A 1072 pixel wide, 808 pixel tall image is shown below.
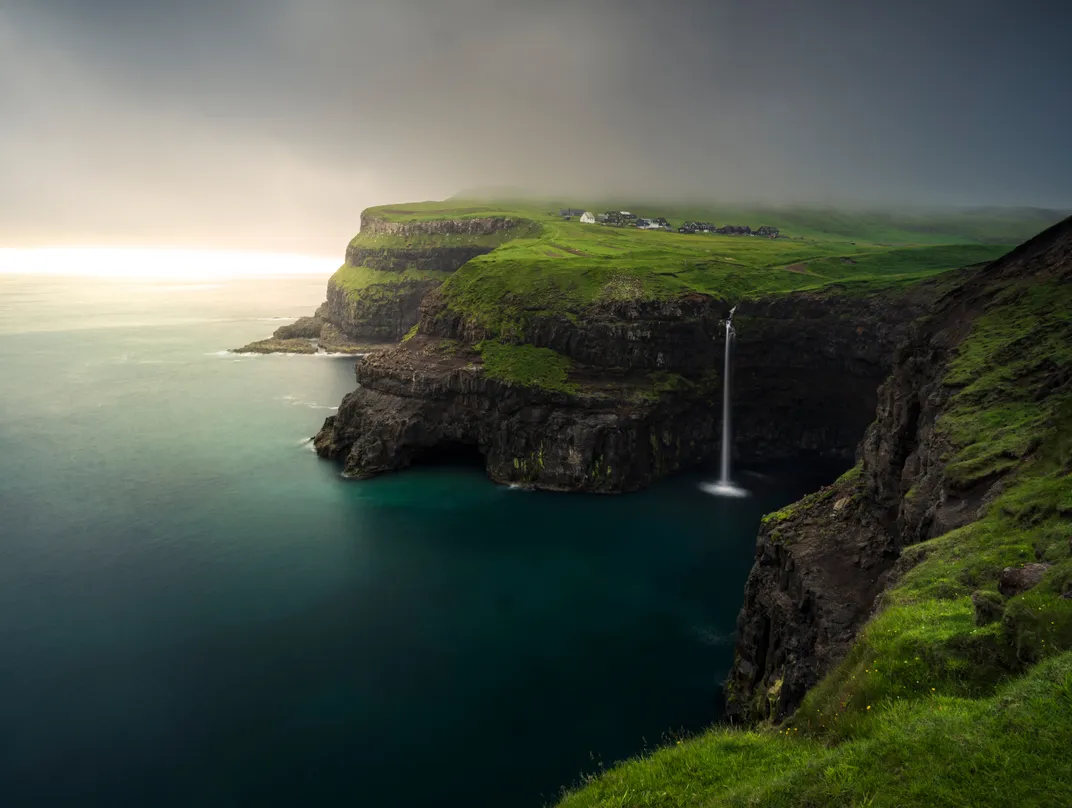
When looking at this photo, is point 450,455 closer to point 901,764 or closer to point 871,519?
point 871,519

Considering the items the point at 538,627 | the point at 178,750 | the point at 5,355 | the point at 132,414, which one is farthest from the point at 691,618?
the point at 5,355

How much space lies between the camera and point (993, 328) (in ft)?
120

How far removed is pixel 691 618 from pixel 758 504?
2879 cm

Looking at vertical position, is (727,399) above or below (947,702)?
below

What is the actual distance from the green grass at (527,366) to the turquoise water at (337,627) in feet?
48.9

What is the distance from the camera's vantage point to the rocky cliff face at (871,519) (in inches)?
1153

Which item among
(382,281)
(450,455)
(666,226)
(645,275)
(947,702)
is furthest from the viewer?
(382,281)

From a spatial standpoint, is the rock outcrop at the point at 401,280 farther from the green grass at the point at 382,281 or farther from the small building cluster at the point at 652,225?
the small building cluster at the point at 652,225

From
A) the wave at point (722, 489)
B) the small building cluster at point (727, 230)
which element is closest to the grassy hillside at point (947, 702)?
the wave at point (722, 489)

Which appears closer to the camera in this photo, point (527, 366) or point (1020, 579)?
point (1020, 579)

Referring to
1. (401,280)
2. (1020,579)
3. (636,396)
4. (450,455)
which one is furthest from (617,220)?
(1020,579)

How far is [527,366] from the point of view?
87.6 m

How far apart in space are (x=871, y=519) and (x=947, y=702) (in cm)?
2420

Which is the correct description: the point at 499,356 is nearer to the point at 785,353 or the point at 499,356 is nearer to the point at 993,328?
the point at 785,353
